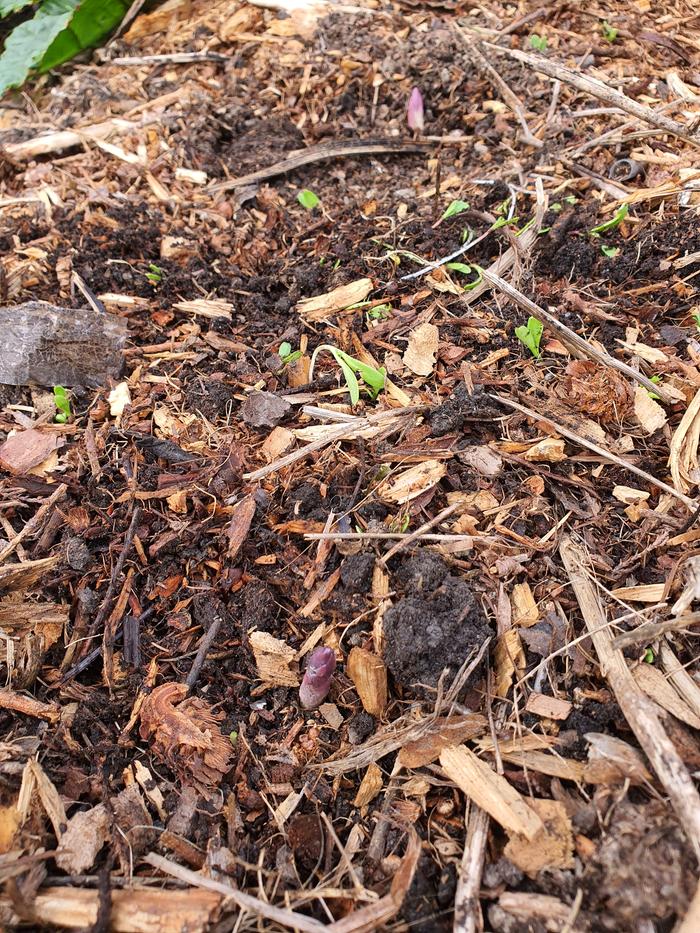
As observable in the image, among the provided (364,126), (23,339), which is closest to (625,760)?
(23,339)

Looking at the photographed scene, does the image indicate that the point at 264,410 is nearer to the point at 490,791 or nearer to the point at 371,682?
the point at 371,682

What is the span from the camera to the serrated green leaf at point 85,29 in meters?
3.66

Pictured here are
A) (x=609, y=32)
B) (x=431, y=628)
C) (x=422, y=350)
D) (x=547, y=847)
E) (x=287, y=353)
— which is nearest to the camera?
(x=547, y=847)

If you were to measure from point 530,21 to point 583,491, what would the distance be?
2631 millimetres

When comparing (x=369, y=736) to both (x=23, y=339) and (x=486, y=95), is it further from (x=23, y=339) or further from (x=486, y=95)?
(x=486, y=95)

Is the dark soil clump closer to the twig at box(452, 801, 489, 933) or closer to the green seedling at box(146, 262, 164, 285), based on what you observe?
the twig at box(452, 801, 489, 933)

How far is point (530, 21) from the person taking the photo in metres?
3.26

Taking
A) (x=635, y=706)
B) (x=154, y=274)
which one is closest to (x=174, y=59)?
(x=154, y=274)

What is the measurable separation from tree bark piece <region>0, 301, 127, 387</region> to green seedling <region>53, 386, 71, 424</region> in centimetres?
6

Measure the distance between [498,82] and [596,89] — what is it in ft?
1.79

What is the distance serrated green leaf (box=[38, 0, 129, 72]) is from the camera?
3662 millimetres

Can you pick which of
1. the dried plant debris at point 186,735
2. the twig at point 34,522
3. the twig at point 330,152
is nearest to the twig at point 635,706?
the dried plant debris at point 186,735

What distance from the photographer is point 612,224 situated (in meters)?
2.46

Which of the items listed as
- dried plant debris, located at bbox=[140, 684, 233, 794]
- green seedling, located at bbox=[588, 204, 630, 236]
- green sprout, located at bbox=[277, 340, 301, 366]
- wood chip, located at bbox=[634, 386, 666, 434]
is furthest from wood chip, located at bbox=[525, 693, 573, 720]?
green seedling, located at bbox=[588, 204, 630, 236]
